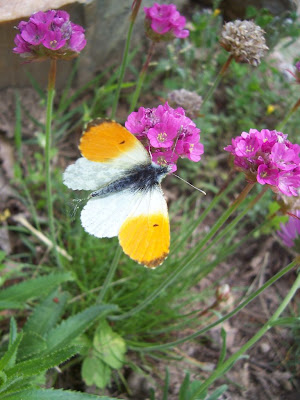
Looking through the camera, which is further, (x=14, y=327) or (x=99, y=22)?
(x=99, y=22)

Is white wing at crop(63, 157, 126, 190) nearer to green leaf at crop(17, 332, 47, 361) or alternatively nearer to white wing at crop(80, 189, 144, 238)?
white wing at crop(80, 189, 144, 238)

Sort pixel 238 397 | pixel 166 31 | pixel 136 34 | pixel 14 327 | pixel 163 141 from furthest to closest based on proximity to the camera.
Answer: pixel 136 34, pixel 238 397, pixel 166 31, pixel 14 327, pixel 163 141

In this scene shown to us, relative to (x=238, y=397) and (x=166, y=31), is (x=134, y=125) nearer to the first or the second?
(x=166, y=31)

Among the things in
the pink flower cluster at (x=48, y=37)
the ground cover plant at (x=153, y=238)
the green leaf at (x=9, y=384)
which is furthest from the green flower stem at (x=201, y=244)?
the pink flower cluster at (x=48, y=37)

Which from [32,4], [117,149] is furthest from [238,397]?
[32,4]

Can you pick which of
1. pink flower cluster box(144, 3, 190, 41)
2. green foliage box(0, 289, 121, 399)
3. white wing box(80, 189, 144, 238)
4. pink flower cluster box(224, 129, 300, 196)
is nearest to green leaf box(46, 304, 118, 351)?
green foliage box(0, 289, 121, 399)

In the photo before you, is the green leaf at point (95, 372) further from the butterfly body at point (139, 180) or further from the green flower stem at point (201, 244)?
the butterfly body at point (139, 180)
